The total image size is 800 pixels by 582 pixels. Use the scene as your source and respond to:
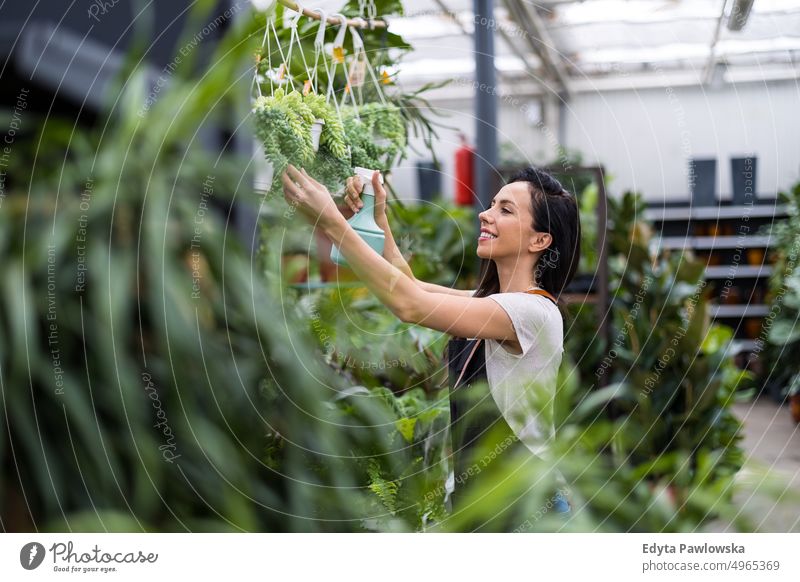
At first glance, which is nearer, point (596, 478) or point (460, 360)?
point (460, 360)

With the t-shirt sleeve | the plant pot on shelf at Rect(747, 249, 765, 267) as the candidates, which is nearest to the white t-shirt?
the t-shirt sleeve

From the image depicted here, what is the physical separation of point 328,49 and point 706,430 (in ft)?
3.89

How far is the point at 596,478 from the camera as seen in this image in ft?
3.15

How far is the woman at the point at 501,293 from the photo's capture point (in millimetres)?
758

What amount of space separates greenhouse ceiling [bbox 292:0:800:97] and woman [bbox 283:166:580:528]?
18 cm

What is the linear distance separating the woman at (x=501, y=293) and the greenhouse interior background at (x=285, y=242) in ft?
0.22

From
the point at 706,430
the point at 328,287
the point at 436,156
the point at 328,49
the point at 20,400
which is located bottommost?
the point at 706,430

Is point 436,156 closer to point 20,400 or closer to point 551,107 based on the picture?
point 551,107

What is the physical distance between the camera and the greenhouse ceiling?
2.94 feet

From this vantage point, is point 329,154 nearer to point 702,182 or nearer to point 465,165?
point 465,165
